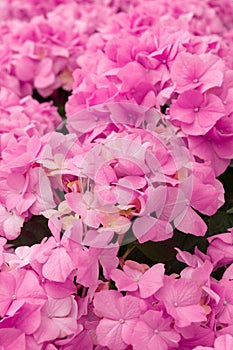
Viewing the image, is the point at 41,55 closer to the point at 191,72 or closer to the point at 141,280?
the point at 191,72

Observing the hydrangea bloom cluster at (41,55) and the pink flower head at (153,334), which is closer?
the pink flower head at (153,334)

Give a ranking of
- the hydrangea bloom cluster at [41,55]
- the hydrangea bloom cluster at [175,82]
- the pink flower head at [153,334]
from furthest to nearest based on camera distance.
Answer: the hydrangea bloom cluster at [41,55] < the hydrangea bloom cluster at [175,82] < the pink flower head at [153,334]

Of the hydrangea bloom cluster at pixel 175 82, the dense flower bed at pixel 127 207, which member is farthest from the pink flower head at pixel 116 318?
the hydrangea bloom cluster at pixel 175 82

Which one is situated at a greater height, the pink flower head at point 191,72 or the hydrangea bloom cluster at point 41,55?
the pink flower head at point 191,72

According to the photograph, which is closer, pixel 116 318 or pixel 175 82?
pixel 116 318

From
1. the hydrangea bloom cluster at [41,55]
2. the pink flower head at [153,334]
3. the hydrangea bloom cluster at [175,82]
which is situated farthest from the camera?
the hydrangea bloom cluster at [41,55]

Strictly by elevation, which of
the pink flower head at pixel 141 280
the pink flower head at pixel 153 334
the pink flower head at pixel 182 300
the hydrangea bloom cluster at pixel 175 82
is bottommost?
the pink flower head at pixel 153 334

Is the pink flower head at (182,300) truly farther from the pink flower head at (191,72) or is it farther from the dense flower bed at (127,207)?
the pink flower head at (191,72)

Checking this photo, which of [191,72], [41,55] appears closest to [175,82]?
[191,72]

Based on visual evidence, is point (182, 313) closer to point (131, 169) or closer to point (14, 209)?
point (131, 169)

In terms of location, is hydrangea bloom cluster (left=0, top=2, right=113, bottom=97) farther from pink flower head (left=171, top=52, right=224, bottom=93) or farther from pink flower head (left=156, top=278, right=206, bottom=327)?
pink flower head (left=156, top=278, right=206, bottom=327)
